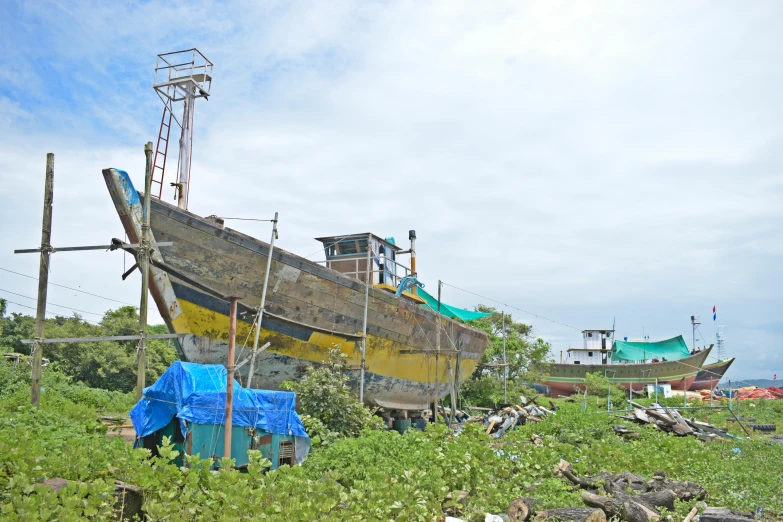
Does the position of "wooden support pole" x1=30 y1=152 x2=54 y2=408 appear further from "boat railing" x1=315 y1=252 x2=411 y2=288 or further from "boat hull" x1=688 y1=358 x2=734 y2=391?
"boat hull" x1=688 y1=358 x2=734 y2=391

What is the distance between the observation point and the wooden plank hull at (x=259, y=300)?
39.4ft

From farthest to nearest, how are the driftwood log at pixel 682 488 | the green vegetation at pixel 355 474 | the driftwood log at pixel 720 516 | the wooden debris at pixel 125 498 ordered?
the driftwood log at pixel 682 488, the driftwood log at pixel 720 516, the wooden debris at pixel 125 498, the green vegetation at pixel 355 474

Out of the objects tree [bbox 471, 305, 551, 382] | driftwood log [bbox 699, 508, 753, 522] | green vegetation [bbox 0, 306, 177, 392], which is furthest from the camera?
tree [bbox 471, 305, 551, 382]

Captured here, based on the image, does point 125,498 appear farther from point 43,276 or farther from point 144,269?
point 43,276

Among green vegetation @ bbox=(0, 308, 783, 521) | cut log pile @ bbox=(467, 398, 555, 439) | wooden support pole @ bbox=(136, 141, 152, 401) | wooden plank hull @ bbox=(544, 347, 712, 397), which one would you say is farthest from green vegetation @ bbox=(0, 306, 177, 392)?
wooden plank hull @ bbox=(544, 347, 712, 397)

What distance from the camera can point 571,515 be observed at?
308 inches

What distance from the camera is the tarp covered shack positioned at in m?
9.33

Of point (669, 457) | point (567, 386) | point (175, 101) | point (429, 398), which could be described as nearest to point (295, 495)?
point (669, 457)

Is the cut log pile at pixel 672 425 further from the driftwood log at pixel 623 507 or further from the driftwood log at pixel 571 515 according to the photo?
the driftwood log at pixel 571 515

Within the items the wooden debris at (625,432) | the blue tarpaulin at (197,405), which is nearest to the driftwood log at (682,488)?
the blue tarpaulin at (197,405)

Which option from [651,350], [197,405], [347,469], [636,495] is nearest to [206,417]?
[197,405]

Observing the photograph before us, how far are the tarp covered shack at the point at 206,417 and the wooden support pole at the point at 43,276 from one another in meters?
2.13

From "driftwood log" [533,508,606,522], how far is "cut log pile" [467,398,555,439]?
9252 millimetres

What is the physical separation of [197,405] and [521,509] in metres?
5.06
